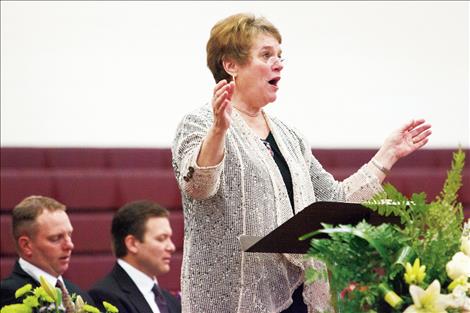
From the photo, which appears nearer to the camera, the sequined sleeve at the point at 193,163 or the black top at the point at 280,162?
the sequined sleeve at the point at 193,163

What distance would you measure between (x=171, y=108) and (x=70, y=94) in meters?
0.47

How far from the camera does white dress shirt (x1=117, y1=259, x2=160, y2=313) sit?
3.83 metres

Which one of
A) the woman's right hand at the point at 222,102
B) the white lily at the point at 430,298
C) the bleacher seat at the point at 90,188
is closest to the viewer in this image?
the white lily at the point at 430,298

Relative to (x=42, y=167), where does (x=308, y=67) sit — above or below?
above

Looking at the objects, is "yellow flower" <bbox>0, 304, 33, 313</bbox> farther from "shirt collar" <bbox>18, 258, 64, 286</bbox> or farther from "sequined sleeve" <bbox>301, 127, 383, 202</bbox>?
"shirt collar" <bbox>18, 258, 64, 286</bbox>

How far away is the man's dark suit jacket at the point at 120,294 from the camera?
3.64m

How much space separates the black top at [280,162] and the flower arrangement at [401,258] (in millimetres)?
666

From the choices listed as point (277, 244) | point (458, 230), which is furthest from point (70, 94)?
point (458, 230)

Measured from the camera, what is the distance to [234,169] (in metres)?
2.24

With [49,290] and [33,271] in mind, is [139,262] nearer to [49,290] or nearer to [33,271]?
[33,271]

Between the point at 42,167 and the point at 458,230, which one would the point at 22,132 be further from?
the point at 458,230

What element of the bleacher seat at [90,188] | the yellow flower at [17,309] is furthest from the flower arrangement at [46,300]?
the bleacher seat at [90,188]

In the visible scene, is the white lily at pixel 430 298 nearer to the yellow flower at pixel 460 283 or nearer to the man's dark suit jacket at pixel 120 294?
the yellow flower at pixel 460 283

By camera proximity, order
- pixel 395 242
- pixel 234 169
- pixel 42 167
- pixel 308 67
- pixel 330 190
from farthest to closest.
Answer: pixel 308 67 < pixel 42 167 < pixel 330 190 < pixel 234 169 < pixel 395 242
